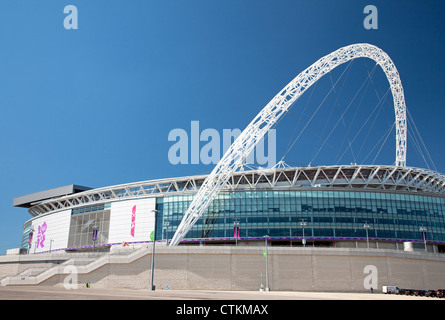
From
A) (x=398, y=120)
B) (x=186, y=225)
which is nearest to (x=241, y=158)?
(x=186, y=225)

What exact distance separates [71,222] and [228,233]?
4419 centimetres

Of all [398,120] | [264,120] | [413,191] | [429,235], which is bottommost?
[429,235]

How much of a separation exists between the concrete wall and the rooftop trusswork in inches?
994

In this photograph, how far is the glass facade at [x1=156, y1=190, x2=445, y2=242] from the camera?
249ft

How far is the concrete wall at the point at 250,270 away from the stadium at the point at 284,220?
145 mm

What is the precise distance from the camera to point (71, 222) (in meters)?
95.6

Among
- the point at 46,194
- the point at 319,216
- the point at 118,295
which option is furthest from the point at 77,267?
the point at 46,194

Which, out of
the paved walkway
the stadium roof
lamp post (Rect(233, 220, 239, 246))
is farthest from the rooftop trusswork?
the paved walkway

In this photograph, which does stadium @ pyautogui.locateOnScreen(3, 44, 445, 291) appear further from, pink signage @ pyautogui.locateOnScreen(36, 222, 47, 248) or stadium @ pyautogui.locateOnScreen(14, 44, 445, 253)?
pink signage @ pyautogui.locateOnScreen(36, 222, 47, 248)

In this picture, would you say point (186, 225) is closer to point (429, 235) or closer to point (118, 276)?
point (118, 276)

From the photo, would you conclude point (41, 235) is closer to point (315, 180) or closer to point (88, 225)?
point (88, 225)

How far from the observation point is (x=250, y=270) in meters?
53.9

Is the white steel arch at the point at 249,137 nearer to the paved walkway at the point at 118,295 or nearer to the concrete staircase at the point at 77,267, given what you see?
the concrete staircase at the point at 77,267
